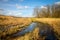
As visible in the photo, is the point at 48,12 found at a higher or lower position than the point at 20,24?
higher

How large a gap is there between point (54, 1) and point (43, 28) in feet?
1.78

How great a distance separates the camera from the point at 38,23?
2.00 m

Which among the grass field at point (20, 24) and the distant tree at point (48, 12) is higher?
the distant tree at point (48, 12)

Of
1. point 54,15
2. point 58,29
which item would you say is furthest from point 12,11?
point 58,29

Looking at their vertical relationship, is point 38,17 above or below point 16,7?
below

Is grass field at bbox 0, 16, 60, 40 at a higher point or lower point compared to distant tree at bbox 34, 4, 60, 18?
lower

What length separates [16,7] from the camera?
6.64 feet

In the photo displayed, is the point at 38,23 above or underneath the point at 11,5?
underneath

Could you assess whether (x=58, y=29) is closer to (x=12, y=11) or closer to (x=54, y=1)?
(x=54, y=1)

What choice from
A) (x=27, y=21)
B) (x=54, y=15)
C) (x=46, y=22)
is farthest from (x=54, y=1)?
(x=27, y=21)

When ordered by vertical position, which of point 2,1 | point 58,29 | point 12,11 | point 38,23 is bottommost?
point 58,29

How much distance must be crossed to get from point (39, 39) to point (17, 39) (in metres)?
0.39

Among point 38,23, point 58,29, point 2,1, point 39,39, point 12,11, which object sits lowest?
point 39,39

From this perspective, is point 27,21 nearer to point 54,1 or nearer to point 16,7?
point 16,7
